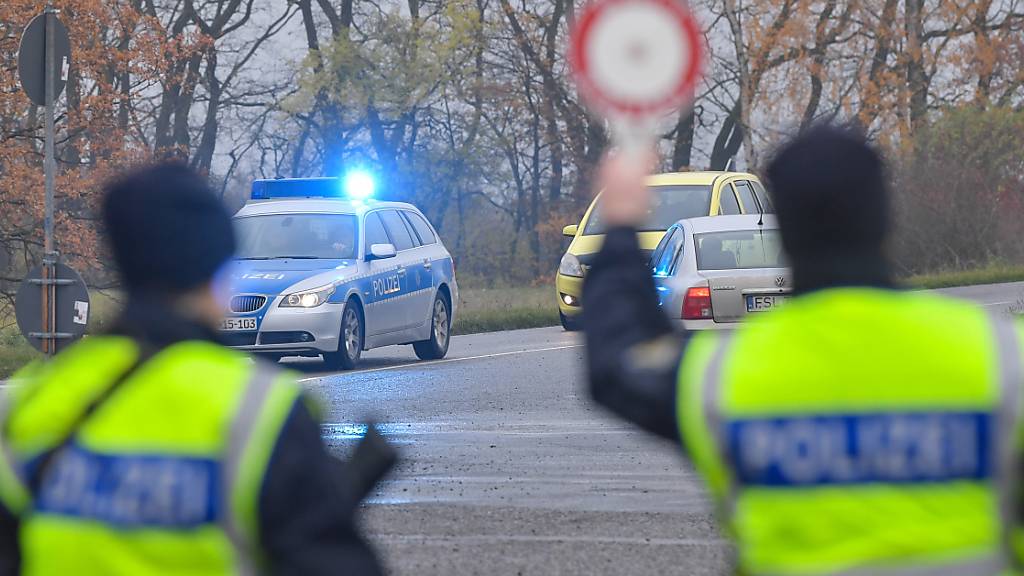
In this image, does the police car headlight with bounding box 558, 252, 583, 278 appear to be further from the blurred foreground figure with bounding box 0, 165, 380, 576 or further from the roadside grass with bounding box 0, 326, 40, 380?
the blurred foreground figure with bounding box 0, 165, 380, 576

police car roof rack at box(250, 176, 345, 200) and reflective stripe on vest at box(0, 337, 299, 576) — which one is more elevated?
police car roof rack at box(250, 176, 345, 200)

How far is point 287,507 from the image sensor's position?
268cm

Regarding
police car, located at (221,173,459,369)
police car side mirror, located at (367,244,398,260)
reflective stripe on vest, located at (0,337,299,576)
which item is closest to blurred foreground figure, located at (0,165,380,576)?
reflective stripe on vest, located at (0,337,299,576)

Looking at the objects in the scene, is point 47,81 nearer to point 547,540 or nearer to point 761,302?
point 761,302

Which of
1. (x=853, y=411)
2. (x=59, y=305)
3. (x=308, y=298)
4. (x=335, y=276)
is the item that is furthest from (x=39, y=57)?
(x=853, y=411)

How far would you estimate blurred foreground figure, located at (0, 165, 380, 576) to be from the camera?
8.82ft

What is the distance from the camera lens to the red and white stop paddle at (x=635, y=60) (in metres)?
3.31

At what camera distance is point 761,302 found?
1578 centimetres

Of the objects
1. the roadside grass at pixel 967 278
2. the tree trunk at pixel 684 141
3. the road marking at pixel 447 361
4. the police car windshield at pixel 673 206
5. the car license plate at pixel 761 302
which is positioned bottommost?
the road marking at pixel 447 361

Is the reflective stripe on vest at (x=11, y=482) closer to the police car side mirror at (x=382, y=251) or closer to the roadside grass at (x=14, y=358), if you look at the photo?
the police car side mirror at (x=382, y=251)

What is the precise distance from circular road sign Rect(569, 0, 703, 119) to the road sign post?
34.8ft

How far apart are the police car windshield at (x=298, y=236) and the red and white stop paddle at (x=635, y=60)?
14.2 m

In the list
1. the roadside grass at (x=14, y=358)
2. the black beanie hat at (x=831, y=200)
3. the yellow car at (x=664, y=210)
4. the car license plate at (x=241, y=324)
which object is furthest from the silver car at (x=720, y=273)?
the black beanie hat at (x=831, y=200)

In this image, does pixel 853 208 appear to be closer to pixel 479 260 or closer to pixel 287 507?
pixel 287 507
